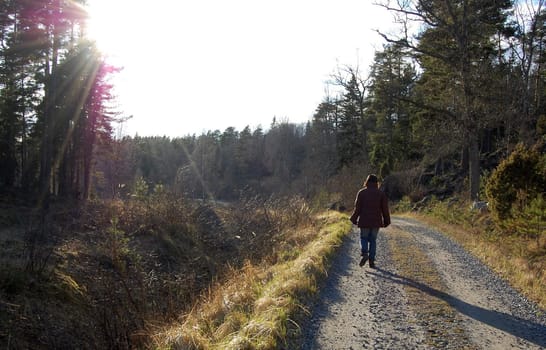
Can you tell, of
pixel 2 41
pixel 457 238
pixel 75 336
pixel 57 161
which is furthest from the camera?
pixel 57 161

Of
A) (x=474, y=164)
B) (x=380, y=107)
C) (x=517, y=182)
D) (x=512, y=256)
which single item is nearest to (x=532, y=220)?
(x=512, y=256)

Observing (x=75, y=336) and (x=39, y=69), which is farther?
(x=39, y=69)

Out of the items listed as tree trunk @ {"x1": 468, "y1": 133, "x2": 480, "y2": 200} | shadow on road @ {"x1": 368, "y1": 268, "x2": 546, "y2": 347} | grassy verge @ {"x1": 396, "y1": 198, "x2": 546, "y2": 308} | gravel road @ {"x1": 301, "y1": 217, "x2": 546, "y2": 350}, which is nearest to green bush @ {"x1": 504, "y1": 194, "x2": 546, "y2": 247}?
grassy verge @ {"x1": 396, "y1": 198, "x2": 546, "y2": 308}

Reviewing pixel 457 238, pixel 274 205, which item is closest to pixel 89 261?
pixel 274 205

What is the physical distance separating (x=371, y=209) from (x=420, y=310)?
9.11 feet

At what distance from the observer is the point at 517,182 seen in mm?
11773

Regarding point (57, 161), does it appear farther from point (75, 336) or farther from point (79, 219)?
point (75, 336)

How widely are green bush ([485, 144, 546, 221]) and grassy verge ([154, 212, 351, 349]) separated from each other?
7225 mm

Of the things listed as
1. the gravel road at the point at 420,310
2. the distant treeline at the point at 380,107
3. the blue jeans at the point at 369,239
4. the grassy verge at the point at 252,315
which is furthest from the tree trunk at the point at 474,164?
the grassy verge at the point at 252,315

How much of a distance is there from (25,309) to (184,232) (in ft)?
34.9

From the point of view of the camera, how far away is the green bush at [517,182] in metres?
11.5

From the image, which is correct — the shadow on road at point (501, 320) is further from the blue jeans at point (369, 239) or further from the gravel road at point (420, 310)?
the blue jeans at point (369, 239)

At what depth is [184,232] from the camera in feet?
61.4

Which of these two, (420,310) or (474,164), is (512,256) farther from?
(474,164)
